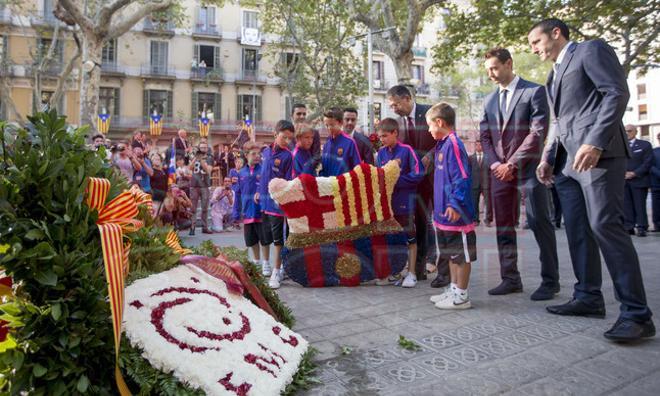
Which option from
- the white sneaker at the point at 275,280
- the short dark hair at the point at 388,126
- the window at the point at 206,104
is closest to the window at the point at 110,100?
the window at the point at 206,104

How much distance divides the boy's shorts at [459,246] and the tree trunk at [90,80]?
14.8 metres

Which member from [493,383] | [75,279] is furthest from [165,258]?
[493,383]

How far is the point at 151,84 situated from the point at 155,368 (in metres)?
40.0

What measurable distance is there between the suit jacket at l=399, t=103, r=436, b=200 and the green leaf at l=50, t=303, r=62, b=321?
4.37m

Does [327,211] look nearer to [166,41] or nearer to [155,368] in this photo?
[155,368]

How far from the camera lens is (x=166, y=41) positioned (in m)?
39.5

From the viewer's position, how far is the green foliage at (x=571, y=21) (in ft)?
44.0

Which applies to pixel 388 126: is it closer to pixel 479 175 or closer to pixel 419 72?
pixel 479 175

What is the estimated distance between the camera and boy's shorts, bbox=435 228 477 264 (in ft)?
14.4

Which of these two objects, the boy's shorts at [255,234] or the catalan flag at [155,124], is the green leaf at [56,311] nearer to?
the boy's shorts at [255,234]

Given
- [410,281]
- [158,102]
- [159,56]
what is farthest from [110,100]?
[410,281]

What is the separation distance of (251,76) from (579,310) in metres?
39.8

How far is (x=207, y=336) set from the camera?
268 cm

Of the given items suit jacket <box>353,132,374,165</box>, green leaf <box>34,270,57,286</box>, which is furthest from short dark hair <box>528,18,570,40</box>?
green leaf <box>34,270,57,286</box>
